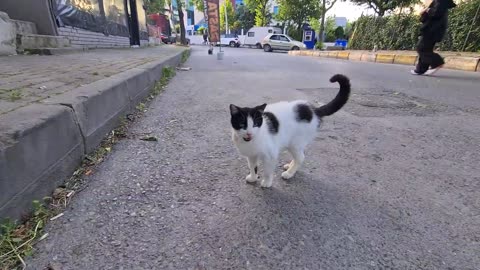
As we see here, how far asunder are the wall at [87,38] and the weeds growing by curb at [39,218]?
7.32 metres

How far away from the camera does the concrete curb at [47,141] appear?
4.70 ft

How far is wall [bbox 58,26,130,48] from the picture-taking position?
8.48m

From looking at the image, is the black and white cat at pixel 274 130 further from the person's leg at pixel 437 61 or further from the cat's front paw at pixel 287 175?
the person's leg at pixel 437 61

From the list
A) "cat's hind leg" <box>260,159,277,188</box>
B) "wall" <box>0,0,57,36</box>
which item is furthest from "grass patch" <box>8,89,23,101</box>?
"wall" <box>0,0,57,36</box>

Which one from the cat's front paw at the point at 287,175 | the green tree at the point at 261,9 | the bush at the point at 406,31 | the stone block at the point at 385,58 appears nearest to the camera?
the cat's front paw at the point at 287,175

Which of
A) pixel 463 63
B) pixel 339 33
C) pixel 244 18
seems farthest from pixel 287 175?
pixel 244 18

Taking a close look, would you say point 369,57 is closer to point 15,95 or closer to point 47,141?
point 15,95

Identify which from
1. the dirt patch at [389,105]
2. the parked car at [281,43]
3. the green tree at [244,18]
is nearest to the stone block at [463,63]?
the dirt patch at [389,105]

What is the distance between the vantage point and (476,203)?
1.84m

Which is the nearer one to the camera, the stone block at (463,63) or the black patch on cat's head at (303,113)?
the black patch on cat's head at (303,113)

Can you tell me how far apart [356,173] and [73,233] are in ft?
6.12

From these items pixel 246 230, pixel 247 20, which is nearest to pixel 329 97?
pixel 246 230

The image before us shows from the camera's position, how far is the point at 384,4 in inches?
874

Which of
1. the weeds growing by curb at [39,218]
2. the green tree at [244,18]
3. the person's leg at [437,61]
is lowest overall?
the weeds growing by curb at [39,218]
